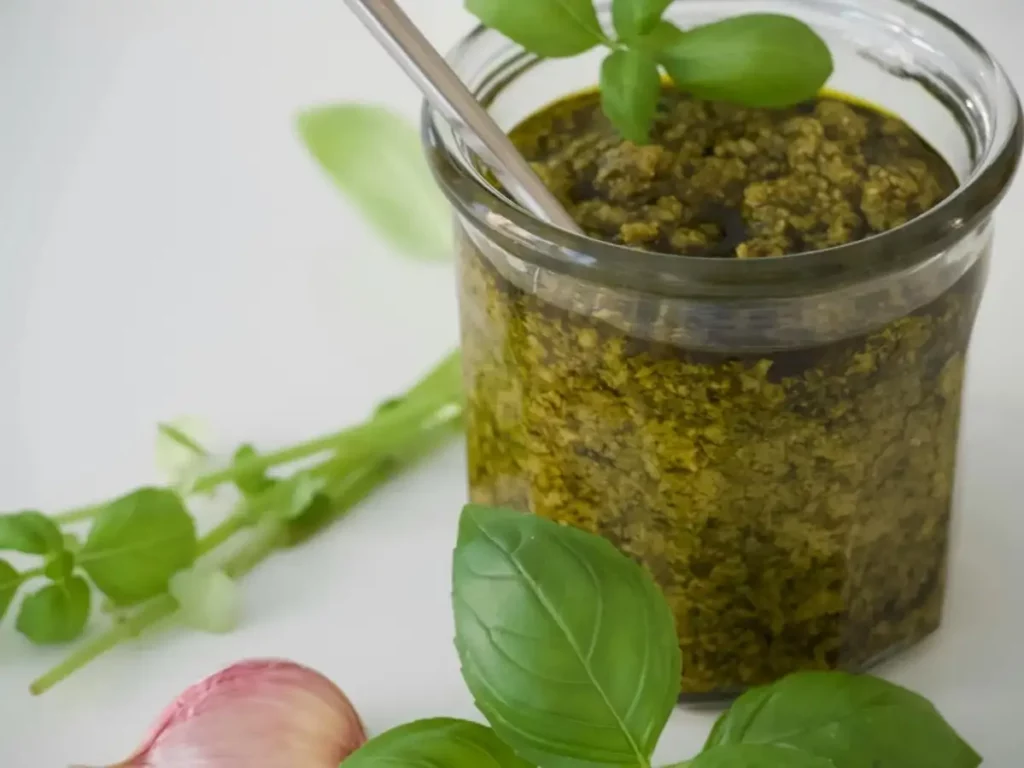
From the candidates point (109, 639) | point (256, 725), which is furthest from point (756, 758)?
point (109, 639)

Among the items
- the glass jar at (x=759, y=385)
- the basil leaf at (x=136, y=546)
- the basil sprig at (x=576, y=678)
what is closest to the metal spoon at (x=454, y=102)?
the glass jar at (x=759, y=385)

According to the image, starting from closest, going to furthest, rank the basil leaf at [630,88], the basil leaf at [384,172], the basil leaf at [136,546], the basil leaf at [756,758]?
the basil leaf at [756,758] < the basil leaf at [630,88] < the basil leaf at [136,546] < the basil leaf at [384,172]

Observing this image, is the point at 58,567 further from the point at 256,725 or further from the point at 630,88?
the point at 630,88

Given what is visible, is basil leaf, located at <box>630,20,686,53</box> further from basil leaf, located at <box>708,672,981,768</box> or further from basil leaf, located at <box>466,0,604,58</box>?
basil leaf, located at <box>708,672,981,768</box>

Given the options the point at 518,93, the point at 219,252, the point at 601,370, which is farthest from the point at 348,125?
the point at 601,370

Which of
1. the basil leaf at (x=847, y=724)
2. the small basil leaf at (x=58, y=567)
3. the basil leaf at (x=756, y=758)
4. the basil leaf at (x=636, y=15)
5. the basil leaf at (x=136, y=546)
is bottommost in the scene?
the basil leaf at (x=847, y=724)

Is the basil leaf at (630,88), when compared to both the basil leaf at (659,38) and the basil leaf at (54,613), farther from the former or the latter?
the basil leaf at (54,613)
